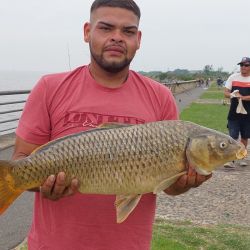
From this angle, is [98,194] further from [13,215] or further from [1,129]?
[1,129]

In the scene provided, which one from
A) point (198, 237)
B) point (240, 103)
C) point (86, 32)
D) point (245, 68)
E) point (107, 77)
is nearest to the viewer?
point (107, 77)

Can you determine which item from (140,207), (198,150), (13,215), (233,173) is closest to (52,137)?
(140,207)

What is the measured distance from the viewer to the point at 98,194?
8.81 feet

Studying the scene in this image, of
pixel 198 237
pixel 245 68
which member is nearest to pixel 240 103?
pixel 245 68

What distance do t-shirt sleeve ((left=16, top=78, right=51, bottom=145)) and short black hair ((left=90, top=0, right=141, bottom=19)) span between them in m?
0.56

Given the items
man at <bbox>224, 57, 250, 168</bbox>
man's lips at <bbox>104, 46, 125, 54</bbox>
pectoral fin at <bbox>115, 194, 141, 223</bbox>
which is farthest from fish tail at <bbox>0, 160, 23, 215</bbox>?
man at <bbox>224, 57, 250, 168</bbox>

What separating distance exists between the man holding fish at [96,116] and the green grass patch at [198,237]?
2583 mm

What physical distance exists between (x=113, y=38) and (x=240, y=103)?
7582 mm

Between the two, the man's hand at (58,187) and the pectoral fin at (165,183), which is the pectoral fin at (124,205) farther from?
the man's hand at (58,187)

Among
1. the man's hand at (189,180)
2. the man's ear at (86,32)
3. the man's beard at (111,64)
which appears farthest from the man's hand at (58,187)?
the man's ear at (86,32)

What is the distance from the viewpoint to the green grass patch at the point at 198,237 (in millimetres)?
5297

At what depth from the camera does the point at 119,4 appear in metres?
2.92

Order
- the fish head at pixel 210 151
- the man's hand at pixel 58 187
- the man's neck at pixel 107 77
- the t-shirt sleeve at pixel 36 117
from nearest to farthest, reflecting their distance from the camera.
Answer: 1. the man's hand at pixel 58 187
2. the fish head at pixel 210 151
3. the t-shirt sleeve at pixel 36 117
4. the man's neck at pixel 107 77

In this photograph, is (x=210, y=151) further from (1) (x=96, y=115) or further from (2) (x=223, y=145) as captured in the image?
(1) (x=96, y=115)
